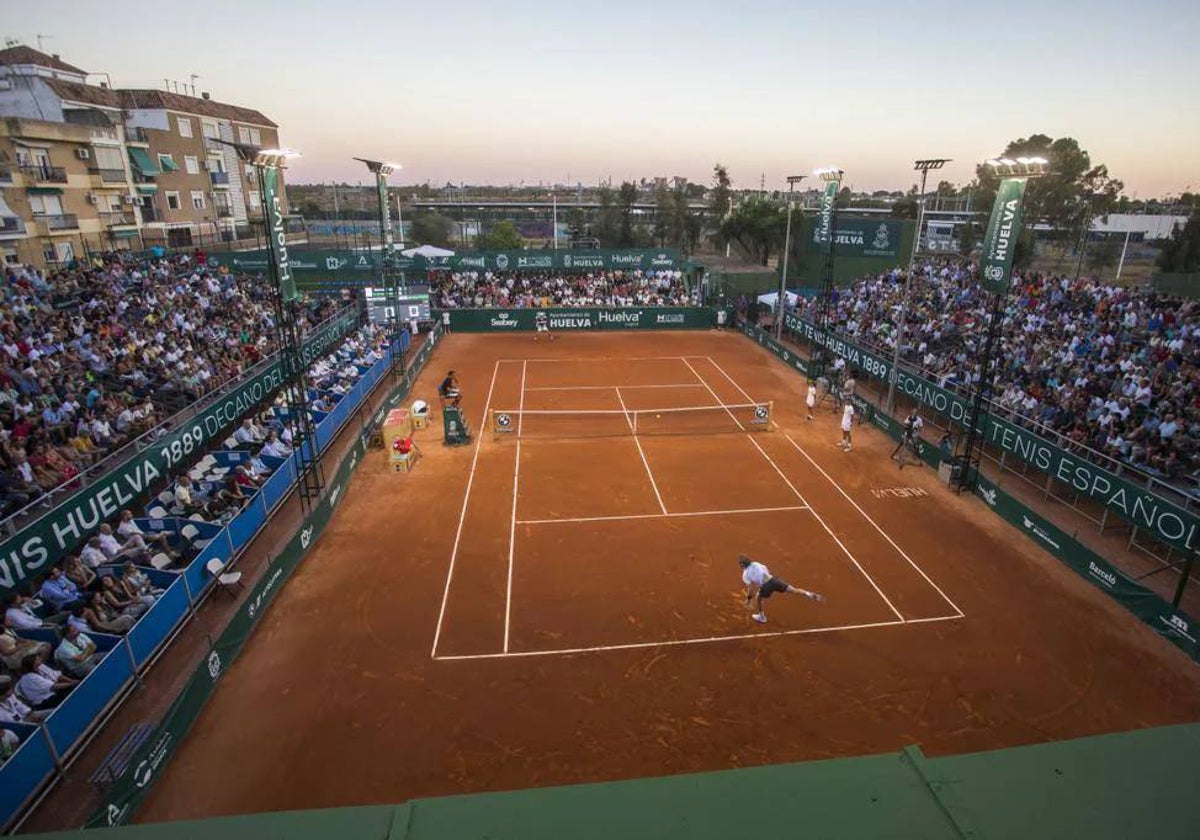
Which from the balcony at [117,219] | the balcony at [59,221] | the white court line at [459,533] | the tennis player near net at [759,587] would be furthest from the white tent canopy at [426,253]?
the tennis player near net at [759,587]

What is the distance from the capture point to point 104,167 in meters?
41.5

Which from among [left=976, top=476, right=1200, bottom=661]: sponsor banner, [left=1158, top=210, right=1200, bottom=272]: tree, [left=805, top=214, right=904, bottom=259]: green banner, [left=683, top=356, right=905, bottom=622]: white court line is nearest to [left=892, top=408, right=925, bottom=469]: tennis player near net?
[left=976, top=476, right=1200, bottom=661]: sponsor banner

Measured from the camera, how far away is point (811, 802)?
8.82 ft

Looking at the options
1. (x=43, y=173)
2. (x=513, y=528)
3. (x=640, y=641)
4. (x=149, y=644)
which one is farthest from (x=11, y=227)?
(x=640, y=641)

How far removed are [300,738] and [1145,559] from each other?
61.0ft

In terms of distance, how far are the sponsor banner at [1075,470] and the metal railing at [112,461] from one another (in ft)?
71.7

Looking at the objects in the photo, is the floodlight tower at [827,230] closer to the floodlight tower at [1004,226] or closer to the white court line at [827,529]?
the white court line at [827,529]

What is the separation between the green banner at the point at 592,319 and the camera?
42.7 m

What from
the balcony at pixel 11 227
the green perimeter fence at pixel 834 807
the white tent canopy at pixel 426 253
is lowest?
the white tent canopy at pixel 426 253

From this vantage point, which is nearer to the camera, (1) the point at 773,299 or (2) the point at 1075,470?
(2) the point at 1075,470

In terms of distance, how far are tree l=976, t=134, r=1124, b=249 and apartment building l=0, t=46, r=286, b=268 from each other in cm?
5799

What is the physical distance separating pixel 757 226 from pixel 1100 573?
49.3 m

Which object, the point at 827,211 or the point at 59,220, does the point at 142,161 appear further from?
the point at 827,211

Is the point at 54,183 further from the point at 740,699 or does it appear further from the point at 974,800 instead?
the point at 974,800
